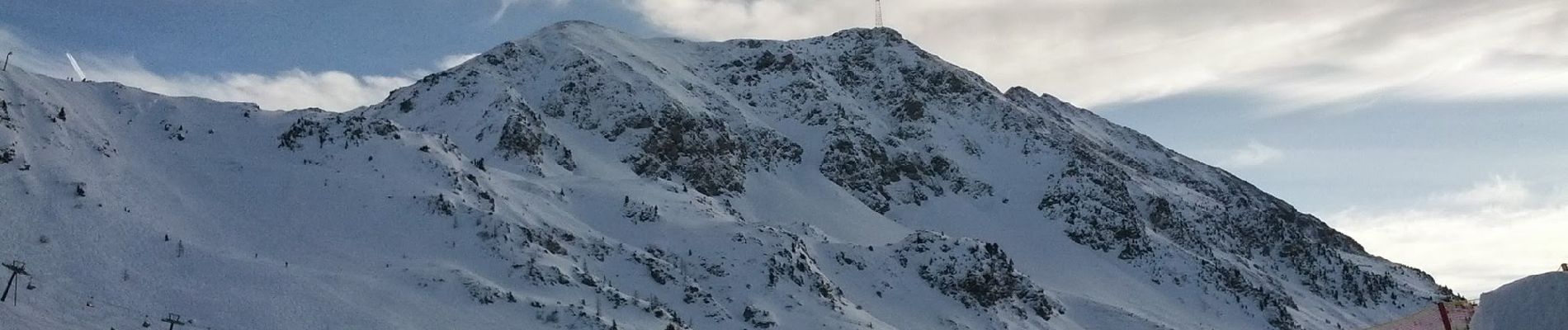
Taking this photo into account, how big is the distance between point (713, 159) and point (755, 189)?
4764 mm

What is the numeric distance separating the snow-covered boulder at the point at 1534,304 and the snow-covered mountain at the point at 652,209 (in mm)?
37197

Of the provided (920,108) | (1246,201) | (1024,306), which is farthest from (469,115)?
(1246,201)

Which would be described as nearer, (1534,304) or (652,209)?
(1534,304)

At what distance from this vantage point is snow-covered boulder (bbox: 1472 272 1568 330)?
948cm

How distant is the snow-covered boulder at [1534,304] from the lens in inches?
373

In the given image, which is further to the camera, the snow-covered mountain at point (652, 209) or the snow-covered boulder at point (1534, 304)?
the snow-covered mountain at point (652, 209)

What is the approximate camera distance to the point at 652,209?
223 feet

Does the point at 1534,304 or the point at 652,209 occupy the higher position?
the point at 652,209

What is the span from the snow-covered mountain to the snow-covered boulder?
122 feet

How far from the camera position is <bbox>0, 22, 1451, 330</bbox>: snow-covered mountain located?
43.3m

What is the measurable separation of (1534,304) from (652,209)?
60.5m

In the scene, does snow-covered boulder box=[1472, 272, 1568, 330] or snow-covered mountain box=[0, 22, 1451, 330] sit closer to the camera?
snow-covered boulder box=[1472, 272, 1568, 330]

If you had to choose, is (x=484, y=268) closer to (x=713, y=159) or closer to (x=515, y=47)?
(x=713, y=159)

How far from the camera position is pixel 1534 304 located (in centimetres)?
956
